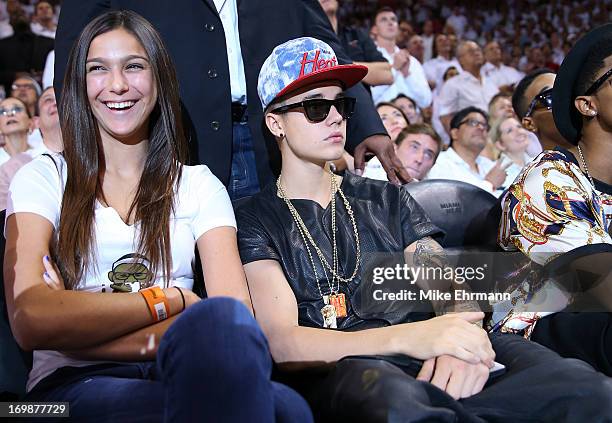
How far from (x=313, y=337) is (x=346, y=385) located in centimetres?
28

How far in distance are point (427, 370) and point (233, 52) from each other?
4.61ft

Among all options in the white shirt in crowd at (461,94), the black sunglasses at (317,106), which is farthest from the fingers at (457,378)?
the white shirt in crowd at (461,94)

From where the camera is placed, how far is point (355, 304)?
2498 mm

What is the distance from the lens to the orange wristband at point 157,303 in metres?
2.08

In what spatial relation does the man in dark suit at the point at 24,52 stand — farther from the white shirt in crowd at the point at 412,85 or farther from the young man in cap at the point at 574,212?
the young man in cap at the point at 574,212

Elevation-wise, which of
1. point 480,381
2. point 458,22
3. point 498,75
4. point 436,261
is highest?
point 458,22

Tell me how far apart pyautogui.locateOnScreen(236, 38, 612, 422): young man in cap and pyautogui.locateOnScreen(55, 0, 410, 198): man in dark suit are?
20 cm

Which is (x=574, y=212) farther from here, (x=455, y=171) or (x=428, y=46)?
(x=428, y=46)

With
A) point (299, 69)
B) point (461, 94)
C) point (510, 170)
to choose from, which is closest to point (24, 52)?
point (461, 94)

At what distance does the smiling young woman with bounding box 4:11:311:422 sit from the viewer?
1.75 m

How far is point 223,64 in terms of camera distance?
9.22 feet

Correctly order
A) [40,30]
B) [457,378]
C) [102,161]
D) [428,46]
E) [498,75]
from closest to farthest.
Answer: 1. [457,378]
2. [102,161]
3. [40,30]
4. [498,75]
5. [428,46]

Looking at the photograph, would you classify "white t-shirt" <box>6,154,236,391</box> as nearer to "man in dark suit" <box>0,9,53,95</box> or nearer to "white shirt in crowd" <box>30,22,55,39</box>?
"man in dark suit" <box>0,9,53,95</box>

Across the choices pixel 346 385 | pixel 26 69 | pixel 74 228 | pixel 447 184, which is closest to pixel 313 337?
pixel 346 385
